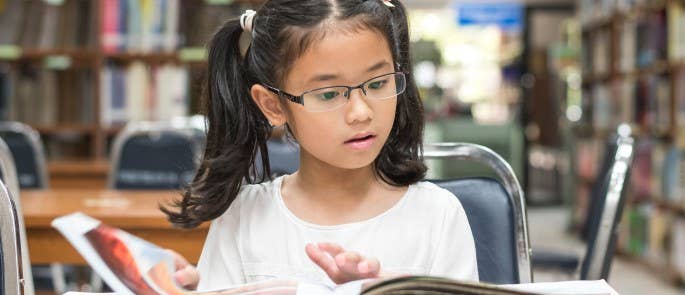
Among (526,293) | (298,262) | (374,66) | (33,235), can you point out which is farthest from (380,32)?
(33,235)

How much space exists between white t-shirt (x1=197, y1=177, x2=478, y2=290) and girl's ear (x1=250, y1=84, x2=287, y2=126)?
0.11 metres

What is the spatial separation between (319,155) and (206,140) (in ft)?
0.78

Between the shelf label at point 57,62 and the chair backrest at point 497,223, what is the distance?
3.61 metres

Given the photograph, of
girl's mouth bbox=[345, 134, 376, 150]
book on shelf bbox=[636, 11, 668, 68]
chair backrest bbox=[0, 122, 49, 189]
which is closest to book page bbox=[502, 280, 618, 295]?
girl's mouth bbox=[345, 134, 376, 150]

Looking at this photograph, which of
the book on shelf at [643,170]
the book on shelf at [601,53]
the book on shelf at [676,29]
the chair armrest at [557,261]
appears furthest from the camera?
the book on shelf at [601,53]

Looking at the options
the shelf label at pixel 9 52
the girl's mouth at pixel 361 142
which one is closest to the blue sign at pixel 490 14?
the shelf label at pixel 9 52

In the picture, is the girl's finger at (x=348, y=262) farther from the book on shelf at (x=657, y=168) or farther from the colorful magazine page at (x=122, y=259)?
the book on shelf at (x=657, y=168)

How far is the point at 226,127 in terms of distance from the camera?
139 centimetres

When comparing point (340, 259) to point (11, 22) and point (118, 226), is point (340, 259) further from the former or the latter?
point (11, 22)

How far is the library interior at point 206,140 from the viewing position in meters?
1.72

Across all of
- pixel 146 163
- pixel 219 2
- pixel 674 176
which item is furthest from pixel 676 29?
pixel 146 163

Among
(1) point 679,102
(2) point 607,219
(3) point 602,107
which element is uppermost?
(2) point 607,219

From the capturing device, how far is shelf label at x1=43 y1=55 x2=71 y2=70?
486cm

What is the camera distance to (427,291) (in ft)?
2.72
